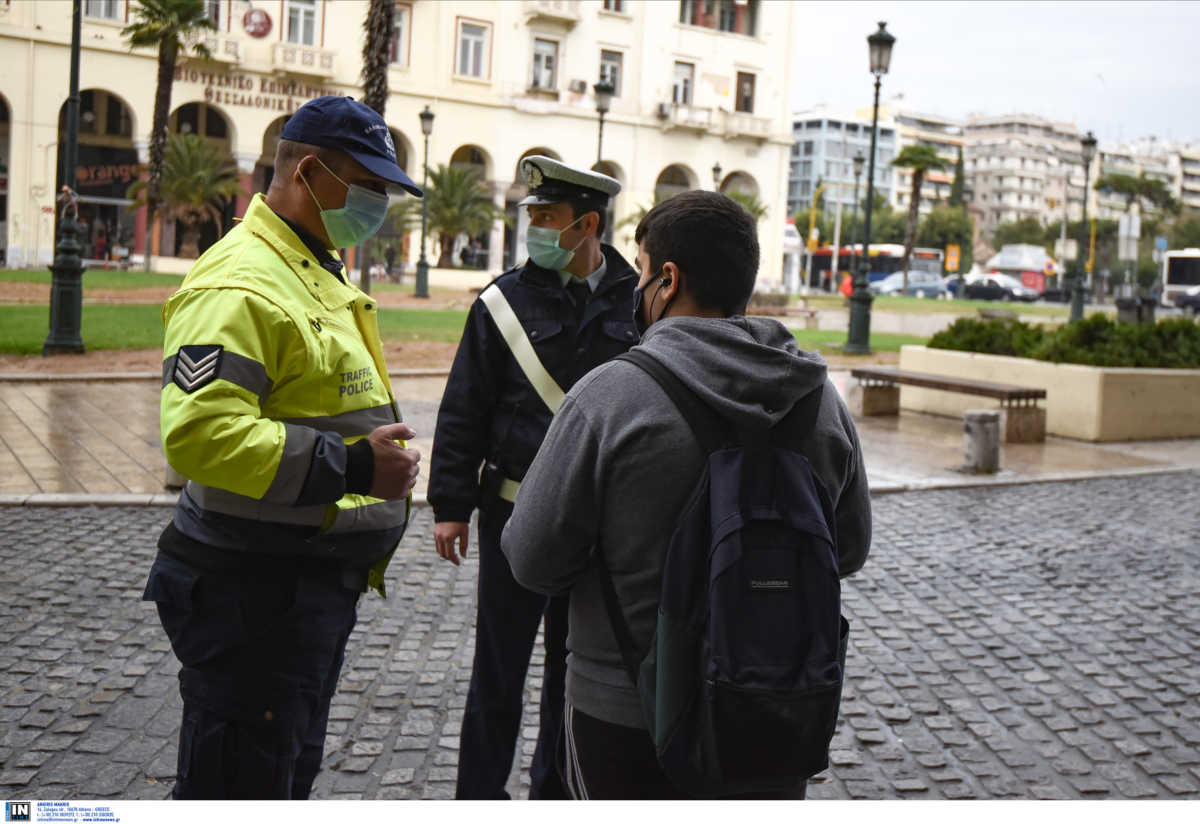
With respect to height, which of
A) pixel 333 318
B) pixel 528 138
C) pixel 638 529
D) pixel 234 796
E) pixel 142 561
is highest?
pixel 528 138

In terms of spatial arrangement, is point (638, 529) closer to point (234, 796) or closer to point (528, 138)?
point (234, 796)

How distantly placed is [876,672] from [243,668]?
3407 mm

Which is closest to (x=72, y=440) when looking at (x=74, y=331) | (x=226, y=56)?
(x=74, y=331)

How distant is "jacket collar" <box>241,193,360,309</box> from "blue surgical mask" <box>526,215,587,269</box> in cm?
101

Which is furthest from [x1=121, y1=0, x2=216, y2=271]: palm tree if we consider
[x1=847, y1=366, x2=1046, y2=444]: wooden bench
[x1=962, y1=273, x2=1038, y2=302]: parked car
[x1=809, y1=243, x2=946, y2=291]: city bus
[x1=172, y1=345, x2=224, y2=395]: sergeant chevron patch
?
[x1=809, y1=243, x2=946, y2=291]: city bus

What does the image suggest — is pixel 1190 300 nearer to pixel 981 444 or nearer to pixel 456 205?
pixel 456 205

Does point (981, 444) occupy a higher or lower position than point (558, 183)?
lower

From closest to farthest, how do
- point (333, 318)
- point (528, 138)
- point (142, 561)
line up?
1. point (333, 318)
2. point (142, 561)
3. point (528, 138)

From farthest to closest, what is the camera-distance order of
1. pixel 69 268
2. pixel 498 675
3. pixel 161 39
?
pixel 161 39 → pixel 69 268 → pixel 498 675

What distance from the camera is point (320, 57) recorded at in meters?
43.0

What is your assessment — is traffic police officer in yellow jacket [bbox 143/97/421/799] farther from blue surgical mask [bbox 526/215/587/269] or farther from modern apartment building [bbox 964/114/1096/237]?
modern apartment building [bbox 964/114/1096/237]

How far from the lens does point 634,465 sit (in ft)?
7.09

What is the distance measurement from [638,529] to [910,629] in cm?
406

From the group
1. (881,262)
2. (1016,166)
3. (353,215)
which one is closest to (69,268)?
(353,215)
